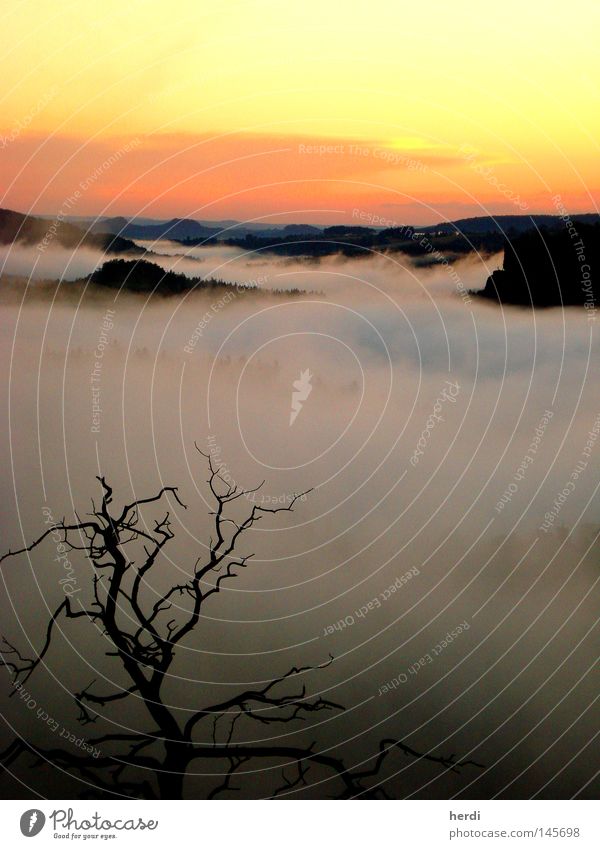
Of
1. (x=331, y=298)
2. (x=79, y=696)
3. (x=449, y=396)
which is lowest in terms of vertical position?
(x=79, y=696)

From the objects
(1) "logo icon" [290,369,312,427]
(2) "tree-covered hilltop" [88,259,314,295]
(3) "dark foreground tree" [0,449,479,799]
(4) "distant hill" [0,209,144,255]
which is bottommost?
(3) "dark foreground tree" [0,449,479,799]

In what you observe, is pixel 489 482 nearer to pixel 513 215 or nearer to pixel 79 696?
pixel 513 215

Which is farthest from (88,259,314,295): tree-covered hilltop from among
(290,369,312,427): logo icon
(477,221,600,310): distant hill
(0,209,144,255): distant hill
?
(477,221,600,310): distant hill

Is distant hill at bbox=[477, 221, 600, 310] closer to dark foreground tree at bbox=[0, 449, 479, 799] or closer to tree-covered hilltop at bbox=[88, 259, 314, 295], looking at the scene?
tree-covered hilltop at bbox=[88, 259, 314, 295]

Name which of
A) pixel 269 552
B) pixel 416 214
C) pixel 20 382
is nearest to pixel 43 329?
pixel 20 382
